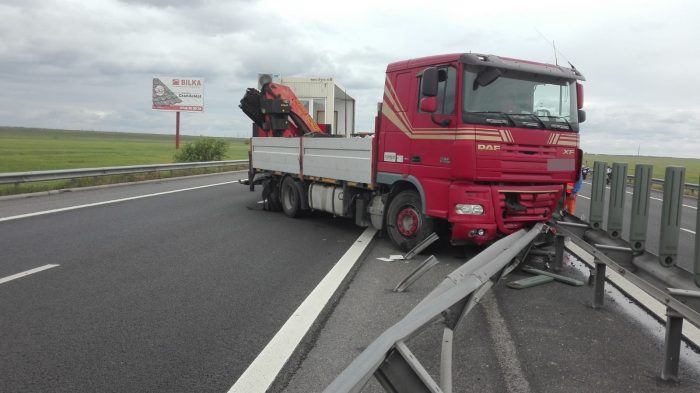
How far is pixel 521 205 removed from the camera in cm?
720

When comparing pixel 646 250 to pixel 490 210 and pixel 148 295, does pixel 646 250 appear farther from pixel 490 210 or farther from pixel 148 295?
pixel 148 295

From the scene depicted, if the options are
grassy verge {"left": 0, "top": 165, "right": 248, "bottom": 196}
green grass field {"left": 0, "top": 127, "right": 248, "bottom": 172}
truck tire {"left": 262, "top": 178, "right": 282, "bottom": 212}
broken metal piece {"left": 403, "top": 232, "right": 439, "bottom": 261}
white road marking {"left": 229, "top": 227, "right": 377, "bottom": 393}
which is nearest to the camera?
white road marking {"left": 229, "top": 227, "right": 377, "bottom": 393}

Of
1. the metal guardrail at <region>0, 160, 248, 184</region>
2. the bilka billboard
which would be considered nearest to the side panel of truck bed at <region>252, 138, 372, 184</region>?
the metal guardrail at <region>0, 160, 248, 184</region>

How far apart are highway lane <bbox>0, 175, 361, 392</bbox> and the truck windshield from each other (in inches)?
113

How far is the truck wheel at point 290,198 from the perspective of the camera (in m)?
11.1

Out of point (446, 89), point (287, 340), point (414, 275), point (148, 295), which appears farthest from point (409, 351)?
point (446, 89)

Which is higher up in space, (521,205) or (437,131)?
(437,131)

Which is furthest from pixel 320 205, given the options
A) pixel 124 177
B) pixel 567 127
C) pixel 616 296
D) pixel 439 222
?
pixel 124 177

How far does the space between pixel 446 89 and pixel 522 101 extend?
108 cm

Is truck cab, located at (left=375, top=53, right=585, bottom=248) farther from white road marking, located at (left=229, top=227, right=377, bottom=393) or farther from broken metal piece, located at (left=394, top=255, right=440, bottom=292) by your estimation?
white road marking, located at (left=229, top=227, right=377, bottom=393)

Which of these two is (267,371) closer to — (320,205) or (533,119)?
(533,119)

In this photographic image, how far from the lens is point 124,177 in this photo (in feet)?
63.6

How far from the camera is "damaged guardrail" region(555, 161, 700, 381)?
3.56 meters

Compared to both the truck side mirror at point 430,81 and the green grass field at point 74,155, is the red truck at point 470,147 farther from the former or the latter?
the green grass field at point 74,155
